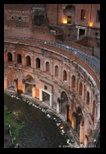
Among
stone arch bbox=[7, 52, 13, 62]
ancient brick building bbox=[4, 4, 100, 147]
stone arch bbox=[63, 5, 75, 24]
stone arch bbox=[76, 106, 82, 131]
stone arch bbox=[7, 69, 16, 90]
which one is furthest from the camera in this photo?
stone arch bbox=[63, 5, 75, 24]

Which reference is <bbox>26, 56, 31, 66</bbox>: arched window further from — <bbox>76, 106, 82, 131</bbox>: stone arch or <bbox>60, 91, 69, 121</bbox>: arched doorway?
<bbox>76, 106, 82, 131</bbox>: stone arch

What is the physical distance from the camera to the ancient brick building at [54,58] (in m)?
24.0

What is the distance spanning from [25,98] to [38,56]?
5.78 m

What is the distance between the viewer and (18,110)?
29.3 metres

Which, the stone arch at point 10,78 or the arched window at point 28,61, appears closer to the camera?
the arched window at point 28,61

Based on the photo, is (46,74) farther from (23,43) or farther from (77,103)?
(77,103)

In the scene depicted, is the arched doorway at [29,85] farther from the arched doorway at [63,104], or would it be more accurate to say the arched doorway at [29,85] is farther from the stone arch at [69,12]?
the stone arch at [69,12]

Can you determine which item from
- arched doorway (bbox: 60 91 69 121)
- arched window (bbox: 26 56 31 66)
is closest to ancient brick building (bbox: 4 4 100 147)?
arched doorway (bbox: 60 91 69 121)

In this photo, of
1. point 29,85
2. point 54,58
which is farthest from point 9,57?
point 54,58

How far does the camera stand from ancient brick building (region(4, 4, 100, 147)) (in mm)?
23969

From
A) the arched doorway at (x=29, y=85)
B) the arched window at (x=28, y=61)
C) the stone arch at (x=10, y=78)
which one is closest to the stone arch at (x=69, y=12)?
the arched window at (x=28, y=61)

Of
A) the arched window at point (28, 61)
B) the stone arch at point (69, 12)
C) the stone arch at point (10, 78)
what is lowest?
the stone arch at point (10, 78)

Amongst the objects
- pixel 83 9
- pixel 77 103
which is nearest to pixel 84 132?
pixel 77 103

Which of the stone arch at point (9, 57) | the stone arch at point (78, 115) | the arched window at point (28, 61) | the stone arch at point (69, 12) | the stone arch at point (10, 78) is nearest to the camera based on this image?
the stone arch at point (78, 115)
